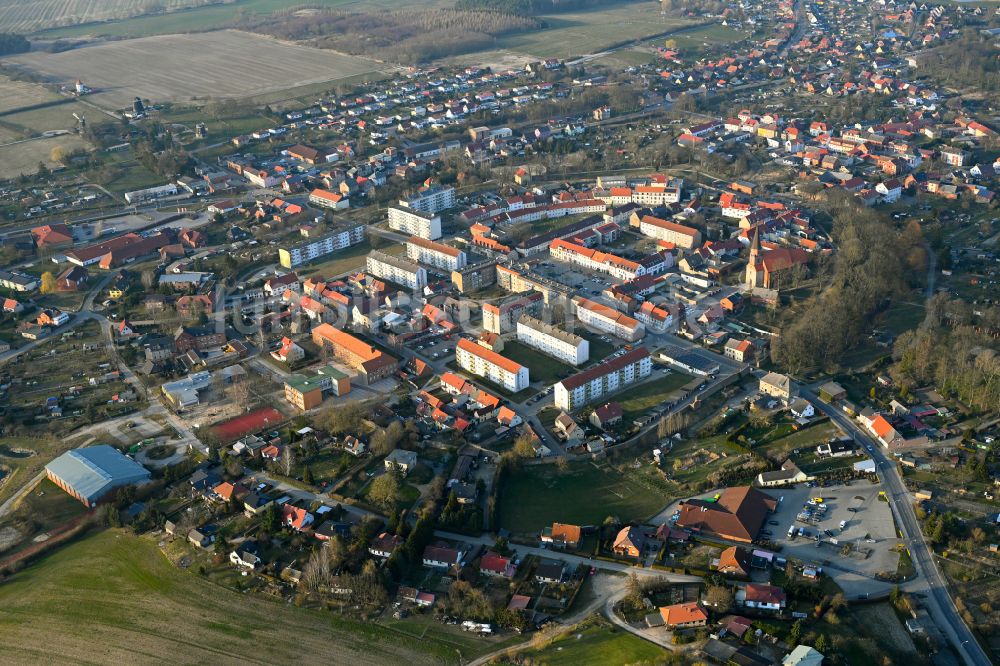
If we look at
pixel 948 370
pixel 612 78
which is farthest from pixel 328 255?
pixel 612 78

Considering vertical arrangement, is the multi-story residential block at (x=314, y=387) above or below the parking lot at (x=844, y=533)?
above

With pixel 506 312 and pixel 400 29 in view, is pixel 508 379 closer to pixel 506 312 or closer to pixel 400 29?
pixel 506 312

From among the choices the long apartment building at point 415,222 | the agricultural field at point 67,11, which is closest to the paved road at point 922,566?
the long apartment building at point 415,222

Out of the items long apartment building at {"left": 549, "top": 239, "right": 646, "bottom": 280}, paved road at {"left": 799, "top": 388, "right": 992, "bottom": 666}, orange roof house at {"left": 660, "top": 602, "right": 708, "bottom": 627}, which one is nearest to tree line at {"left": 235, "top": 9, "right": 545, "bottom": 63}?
long apartment building at {"left": 549, "top": 239, "right": 646, "bottom": 280}

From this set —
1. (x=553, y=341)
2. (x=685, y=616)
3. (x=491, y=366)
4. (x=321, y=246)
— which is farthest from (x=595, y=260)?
(x=685, y=616)

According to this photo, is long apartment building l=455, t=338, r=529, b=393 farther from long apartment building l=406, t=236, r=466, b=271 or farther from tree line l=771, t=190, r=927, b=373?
tree line l=771, t=190, r=927, b=373

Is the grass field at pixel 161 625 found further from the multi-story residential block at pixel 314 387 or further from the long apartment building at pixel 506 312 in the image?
the long apartment building at pixel 506 312
